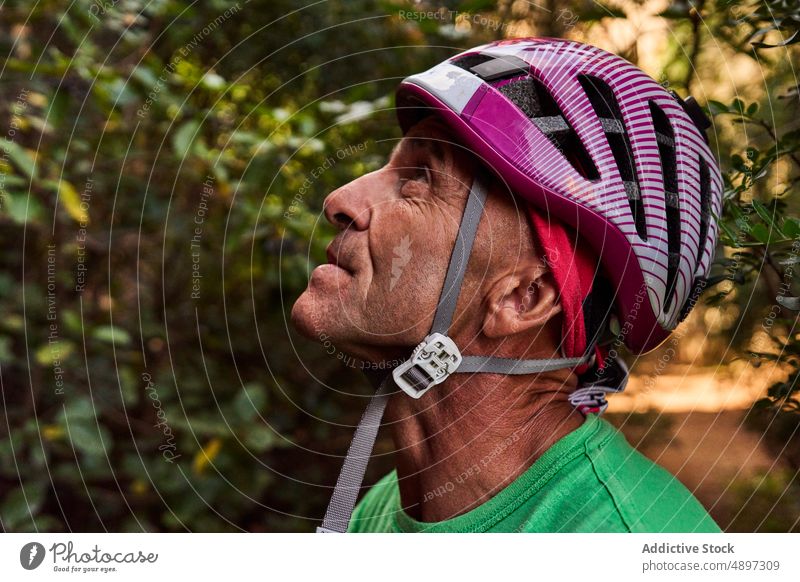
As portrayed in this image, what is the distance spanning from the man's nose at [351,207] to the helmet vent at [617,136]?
0.68 m

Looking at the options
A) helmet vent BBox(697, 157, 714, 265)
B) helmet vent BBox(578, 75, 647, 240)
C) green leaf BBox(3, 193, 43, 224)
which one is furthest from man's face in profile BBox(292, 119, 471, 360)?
green leaf BBox(3, 193, 43, 224)

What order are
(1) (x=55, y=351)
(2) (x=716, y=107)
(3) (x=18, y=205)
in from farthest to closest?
(1) (x=55, y=351) < (3) (x=18, y=205) < (2) (x=716, y=107)

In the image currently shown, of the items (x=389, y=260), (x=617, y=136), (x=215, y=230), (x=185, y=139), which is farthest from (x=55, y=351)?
(x=617, y=136)

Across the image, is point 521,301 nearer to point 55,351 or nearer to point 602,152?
point 602,152

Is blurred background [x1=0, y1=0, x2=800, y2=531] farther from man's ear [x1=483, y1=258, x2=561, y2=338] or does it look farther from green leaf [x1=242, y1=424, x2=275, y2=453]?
man's ear [x1=483, y1=258, x2=561, y2=338]

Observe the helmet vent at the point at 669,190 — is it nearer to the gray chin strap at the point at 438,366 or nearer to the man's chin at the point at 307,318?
the gray chin strap at the point at 438,366

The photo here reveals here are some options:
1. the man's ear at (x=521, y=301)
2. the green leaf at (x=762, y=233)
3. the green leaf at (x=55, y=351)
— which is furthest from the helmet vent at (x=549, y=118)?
the green leaf at (x=55, y=351)

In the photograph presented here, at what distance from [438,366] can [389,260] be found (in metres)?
Result: 0.32

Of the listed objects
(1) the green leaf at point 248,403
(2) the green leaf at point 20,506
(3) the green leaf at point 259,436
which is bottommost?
(2) the green leaf at point 20,506

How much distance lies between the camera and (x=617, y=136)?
2.26 metres

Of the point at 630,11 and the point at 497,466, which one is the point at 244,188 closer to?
the point at 630,11

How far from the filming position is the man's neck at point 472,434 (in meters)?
2.24
